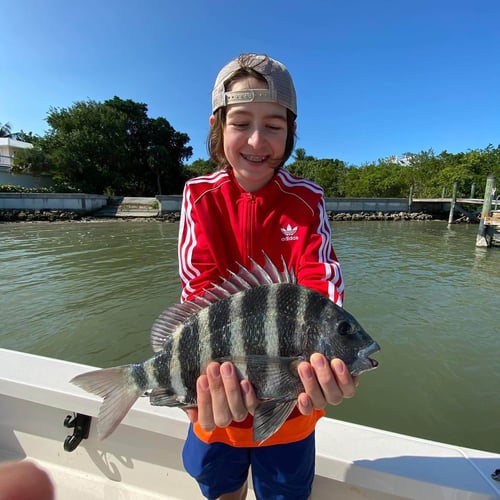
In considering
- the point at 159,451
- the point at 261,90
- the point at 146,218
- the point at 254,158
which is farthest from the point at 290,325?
the point at 146,218

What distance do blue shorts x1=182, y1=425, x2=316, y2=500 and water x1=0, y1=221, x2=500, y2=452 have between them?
352cm

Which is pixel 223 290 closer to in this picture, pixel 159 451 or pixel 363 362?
pixel 363 362

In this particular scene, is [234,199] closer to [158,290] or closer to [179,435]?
[179,435]

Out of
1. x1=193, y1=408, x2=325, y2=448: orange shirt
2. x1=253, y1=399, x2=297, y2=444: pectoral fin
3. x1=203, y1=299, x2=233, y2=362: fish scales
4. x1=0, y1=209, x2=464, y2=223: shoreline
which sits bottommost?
x1=0, y1=209, x2=464, y2=223: shoreline

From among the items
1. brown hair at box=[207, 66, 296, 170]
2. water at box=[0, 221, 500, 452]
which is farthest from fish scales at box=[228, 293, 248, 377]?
water at box=[0, 221, 500, 452]

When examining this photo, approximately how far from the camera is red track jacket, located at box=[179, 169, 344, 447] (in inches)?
70.5

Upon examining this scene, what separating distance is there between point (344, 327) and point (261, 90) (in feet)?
4.13

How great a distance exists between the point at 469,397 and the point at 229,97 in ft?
19.3

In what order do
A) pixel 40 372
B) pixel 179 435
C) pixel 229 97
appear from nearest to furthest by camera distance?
pixel 229 97 < pixel 179 435 < pixel 40 372

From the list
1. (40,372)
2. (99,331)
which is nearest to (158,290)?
(99,331)

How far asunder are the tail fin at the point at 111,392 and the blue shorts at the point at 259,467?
1.59ft

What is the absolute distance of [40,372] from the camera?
226 cm

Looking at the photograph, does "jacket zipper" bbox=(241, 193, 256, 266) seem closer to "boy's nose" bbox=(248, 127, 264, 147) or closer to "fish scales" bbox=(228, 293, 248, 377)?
"boy's nose" bbox=(248, 127, 264, 147)

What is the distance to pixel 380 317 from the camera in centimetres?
797
